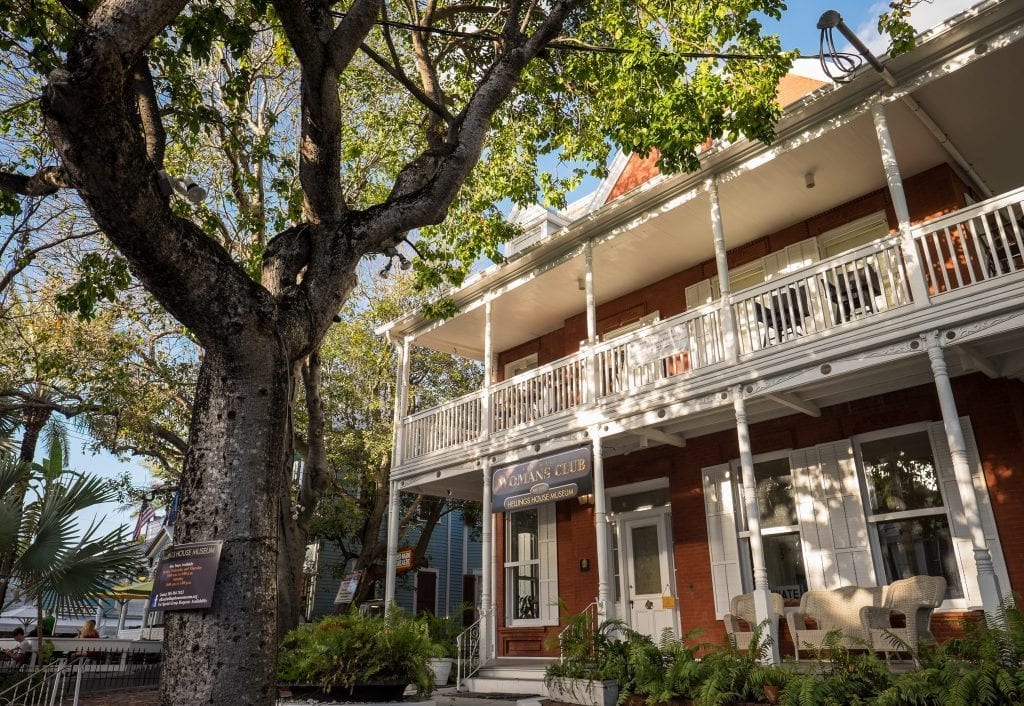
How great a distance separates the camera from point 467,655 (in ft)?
40.8

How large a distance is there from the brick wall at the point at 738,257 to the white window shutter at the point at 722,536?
10.0ft

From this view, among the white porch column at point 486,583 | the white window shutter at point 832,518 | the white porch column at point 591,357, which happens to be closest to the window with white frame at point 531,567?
the white porch column at point 486,583

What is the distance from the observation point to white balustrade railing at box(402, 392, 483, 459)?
12695mm

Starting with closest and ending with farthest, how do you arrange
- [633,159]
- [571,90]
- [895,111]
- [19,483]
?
[19,483]
[895,111]
[571,90]
[633,159]

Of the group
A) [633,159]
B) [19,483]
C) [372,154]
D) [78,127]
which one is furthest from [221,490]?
[633,159]

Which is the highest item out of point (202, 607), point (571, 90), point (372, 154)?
point (372, 154)

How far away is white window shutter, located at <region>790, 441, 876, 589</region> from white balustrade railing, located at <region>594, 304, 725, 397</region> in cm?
217

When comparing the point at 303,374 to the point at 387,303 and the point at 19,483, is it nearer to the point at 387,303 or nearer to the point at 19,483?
the point at 19,483

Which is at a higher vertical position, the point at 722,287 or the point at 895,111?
the point at 895,111

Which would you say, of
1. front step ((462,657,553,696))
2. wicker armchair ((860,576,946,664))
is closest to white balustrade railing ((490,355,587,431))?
front step ((462,657,553,696))

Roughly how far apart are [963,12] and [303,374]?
10.3 metres

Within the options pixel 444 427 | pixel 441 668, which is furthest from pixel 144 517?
pixel 441 668

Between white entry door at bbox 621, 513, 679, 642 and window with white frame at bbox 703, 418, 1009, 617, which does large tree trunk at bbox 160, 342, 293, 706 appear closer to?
window with white frame at bbox 703, 418, 1009, 617

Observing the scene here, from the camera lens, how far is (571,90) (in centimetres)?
1043
